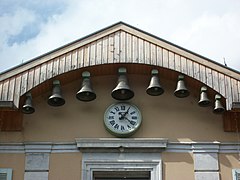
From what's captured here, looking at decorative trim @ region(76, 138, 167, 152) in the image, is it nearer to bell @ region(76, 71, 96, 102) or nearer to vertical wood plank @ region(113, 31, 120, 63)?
bell @ region(76, 71, 96, 102)

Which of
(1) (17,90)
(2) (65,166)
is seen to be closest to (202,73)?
(2) (65,166)

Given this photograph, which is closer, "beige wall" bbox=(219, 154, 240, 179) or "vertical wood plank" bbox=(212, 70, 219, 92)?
"beige wall" bbox=(219, 154, 240, 179)

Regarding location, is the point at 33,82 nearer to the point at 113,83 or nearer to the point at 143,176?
the point at 113,83

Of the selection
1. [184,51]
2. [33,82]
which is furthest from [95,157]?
[184,51]

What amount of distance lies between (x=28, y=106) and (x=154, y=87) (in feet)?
8.28

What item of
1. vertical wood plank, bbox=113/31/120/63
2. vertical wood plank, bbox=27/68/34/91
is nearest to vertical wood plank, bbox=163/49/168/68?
vertical wood plank, bbox=113/31/120/63

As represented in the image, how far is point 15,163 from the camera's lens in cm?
1163

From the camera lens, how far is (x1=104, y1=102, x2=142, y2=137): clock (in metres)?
11.8

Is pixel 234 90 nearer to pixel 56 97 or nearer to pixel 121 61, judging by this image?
pixel 121 61

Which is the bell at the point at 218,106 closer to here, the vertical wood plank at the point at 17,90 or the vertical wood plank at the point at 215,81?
the vertical wood plank at the point at 215,81

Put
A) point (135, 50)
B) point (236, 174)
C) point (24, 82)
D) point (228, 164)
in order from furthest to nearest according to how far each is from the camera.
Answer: point (135, 50) < point (24, 82) < point (228, 164) < point (236, 174)

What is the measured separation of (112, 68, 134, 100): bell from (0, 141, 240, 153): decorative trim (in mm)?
882

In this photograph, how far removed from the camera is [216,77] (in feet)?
38.6

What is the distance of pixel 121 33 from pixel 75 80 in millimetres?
1382
